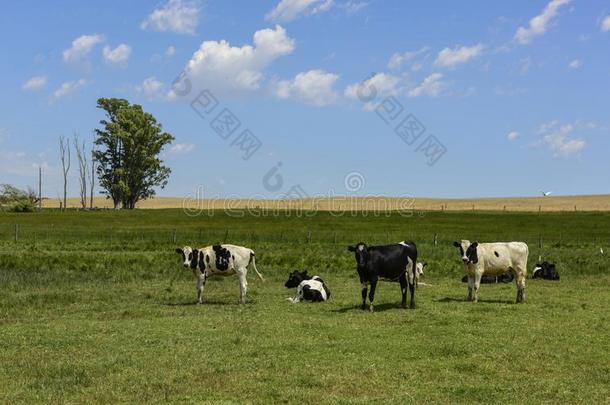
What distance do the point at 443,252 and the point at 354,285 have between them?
15529mm

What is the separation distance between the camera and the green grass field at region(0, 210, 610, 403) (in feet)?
33.8

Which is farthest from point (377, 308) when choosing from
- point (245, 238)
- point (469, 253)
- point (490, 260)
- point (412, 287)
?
point (245, 238)

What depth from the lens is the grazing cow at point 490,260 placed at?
20622 mm

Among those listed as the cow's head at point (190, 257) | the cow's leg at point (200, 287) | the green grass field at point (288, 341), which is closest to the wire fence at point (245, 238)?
the green grass field at point (288, 341)

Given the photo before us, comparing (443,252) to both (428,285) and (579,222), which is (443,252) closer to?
(428,285)

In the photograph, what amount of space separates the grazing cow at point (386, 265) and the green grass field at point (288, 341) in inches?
34.6

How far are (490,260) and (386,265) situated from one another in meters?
3.95

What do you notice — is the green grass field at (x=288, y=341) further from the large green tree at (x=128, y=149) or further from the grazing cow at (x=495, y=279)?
the large green tree at (x=128, y=149)

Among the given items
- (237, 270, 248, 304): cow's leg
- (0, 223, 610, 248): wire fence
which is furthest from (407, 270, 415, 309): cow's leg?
(0, 223, 610, 248): wire fence

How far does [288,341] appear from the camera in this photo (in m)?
13.8

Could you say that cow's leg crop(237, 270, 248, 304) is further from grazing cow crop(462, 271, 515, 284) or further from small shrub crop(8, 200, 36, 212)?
small shrub crop(8, 200, 36, 212)

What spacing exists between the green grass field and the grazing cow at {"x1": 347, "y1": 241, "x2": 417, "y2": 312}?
2.89 ft

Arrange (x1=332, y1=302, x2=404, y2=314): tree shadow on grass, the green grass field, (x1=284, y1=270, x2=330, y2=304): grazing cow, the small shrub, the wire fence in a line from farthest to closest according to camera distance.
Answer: the small shrub
the wire fence
(x1=284, y1=270, x2=330, y2=304): grazing cow
(x1=332, y1=302, x2=404, y2=314): tree shadow on grass
the green grass field

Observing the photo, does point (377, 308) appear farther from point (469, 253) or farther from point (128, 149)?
point (128, 149)
